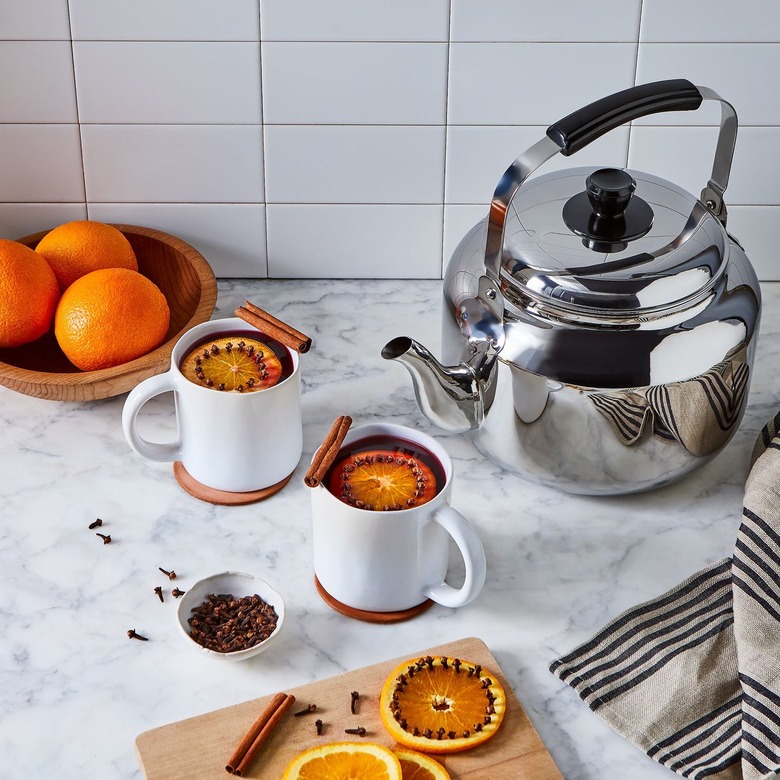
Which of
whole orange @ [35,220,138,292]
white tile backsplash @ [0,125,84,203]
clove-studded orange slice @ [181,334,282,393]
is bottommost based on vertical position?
clove-studded orange slice @ [181,334,282,393]

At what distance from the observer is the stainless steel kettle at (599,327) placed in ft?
2.87

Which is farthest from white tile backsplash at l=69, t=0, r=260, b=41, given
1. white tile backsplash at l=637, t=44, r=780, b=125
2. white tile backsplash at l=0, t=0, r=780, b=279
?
white tile backsplash at l=637, t=44, r=780, b=125

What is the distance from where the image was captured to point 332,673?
849 millimetres

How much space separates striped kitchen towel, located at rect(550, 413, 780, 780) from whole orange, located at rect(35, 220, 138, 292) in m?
0.66

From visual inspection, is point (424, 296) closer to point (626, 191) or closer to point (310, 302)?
point (310, 302)

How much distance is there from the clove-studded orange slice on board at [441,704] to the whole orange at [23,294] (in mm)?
546

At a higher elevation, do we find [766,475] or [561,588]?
[766,475]

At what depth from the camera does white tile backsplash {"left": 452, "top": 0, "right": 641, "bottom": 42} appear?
1120mm

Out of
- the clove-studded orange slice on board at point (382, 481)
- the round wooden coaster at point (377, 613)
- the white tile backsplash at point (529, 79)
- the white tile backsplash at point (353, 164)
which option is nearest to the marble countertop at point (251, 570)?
the round wooden coaster at point (377, 613)

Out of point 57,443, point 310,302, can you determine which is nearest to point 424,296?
point 310,302

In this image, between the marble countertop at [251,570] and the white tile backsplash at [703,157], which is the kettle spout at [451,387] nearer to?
the marble countertop at [251,570]

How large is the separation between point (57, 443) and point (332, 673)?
410 mm

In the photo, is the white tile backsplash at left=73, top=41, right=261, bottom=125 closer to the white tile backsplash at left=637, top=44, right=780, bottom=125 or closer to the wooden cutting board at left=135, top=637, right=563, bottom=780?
the white tile backsplash at left=637, top=44, right=780, bottom=125

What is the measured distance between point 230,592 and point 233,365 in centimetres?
22
